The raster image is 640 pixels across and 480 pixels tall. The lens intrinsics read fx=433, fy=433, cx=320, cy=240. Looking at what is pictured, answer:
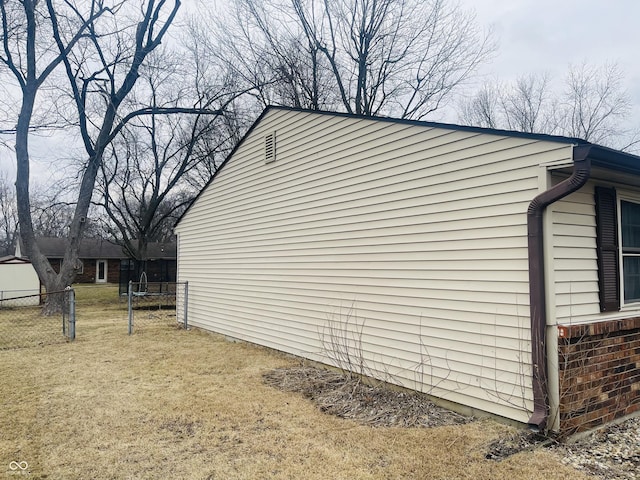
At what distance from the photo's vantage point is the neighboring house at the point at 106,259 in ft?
92.9

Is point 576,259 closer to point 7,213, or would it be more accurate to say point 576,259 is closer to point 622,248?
point 622,248

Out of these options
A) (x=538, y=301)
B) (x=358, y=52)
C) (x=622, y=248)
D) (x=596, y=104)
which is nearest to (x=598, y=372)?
(x=538, y=301)

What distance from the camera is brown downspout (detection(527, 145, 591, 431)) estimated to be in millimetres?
3583

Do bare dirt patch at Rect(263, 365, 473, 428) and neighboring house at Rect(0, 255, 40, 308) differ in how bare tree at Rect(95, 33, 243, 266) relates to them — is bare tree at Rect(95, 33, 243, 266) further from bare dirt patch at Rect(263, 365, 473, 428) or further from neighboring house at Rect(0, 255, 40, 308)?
bare dirt patch at Rect(263, 365, 473, 428)

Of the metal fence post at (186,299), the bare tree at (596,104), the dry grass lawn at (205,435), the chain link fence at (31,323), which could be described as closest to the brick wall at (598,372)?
the dry grass lawn at (205,435)

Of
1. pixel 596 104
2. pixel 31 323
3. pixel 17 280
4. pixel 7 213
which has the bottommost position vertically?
pixel 31 323

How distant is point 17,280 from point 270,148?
1521 cm

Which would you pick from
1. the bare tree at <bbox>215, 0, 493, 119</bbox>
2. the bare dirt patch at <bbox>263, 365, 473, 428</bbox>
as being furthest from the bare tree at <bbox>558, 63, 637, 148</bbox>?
the bare dirt patch at <bbox>263, 365, 473, 428</bbox>

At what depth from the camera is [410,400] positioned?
466 centimetres

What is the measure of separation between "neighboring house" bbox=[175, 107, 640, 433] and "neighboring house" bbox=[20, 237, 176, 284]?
70.1 feet

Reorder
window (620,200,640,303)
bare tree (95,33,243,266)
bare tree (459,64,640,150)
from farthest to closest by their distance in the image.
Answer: bare tree (459,64,640,150) → bare tree (95,33,243,266) → window (620,200,640,303)

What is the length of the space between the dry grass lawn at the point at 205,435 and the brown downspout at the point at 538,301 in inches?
14.1

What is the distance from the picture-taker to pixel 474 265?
426cm

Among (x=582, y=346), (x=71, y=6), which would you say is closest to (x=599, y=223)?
(x=582, y=346)
